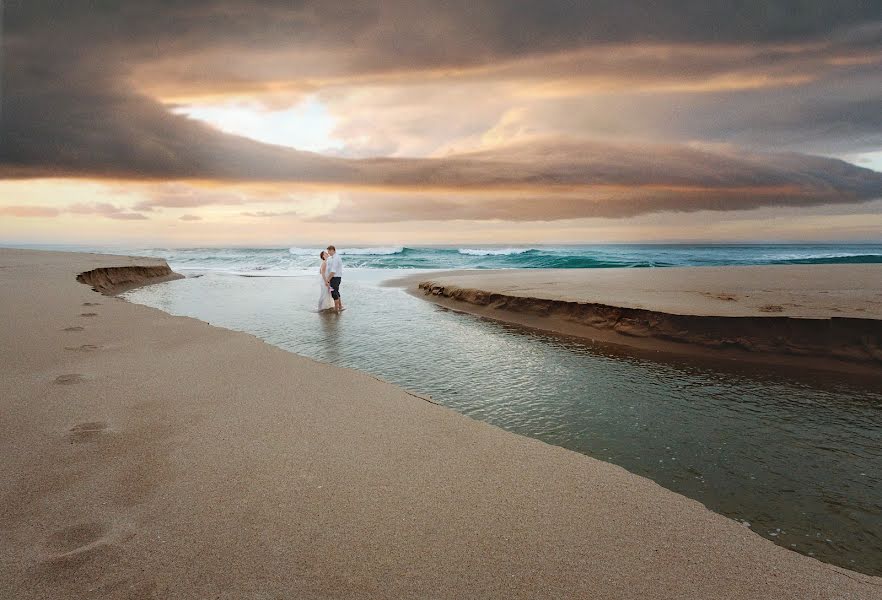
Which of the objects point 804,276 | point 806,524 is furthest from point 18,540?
point 804,276

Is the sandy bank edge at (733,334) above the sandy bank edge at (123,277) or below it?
below

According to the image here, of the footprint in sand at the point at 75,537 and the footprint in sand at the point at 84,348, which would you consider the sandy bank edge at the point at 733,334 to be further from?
the footprint in sand at the point at 84,348

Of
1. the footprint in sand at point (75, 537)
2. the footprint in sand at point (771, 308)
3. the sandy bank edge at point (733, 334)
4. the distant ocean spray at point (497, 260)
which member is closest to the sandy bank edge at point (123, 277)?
the distant ocean spray at point (497, 260)

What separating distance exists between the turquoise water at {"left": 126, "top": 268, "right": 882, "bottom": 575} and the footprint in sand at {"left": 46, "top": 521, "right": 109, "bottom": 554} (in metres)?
2.56

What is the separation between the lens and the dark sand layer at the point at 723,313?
6.56 metres

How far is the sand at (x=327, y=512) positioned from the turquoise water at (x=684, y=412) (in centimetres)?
74

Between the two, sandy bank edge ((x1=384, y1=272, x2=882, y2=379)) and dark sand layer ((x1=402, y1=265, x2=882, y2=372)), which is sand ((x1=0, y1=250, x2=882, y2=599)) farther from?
dark sand layer ((x1=402, y1=265, x2=882, y2=372))

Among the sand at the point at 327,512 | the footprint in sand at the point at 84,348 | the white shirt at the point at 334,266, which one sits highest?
the white shirt at the point at 334,266

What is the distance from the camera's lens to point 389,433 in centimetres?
356

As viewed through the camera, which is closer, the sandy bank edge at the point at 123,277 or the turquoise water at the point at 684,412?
the turquoise water at the point at 684,412

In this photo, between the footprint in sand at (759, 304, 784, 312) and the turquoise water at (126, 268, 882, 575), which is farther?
the footprint in sand at (759, 304, 784, 312)

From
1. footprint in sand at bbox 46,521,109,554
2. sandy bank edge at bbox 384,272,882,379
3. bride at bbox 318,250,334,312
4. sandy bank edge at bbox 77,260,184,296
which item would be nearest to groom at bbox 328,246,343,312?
bride at bbox 318,250,334,312

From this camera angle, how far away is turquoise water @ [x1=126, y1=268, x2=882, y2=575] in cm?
312

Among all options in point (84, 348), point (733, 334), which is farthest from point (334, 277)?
point (733, 334)
